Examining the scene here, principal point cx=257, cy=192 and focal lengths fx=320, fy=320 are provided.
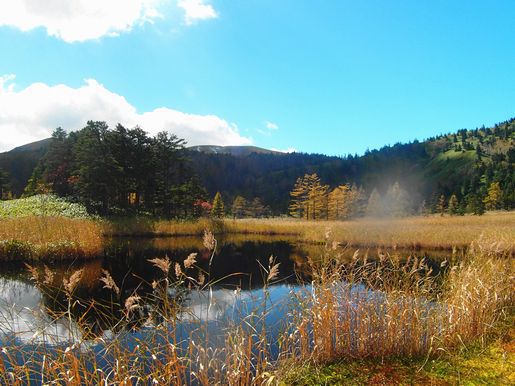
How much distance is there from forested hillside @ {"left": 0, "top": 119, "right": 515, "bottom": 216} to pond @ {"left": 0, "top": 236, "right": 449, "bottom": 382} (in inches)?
797

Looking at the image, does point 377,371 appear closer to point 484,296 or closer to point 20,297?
point 484,296

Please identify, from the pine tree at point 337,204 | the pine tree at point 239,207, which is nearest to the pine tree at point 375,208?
the pine tree at point 337,204

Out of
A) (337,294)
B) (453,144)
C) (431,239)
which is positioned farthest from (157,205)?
(453,144)

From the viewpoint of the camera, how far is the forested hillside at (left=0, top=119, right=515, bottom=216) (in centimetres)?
3881

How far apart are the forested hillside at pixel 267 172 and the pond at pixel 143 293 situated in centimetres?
2024

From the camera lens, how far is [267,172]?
554ft

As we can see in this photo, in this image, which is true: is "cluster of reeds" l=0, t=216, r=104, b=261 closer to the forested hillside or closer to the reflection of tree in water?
the reflection of tree in water

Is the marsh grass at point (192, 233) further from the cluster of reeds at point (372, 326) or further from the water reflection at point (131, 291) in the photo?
the cluster of reeds at point (372, 326)

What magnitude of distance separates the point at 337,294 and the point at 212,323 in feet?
10.5

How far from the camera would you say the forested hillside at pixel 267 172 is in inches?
1528

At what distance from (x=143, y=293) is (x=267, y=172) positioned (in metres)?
160

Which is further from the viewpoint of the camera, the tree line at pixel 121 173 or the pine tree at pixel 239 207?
the pine tree at pixel 239 207

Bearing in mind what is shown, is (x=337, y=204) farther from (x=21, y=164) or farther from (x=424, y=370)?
(x=21, y=164)

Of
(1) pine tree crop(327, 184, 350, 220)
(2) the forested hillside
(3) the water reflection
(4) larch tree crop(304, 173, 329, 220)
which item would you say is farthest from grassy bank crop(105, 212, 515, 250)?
(1) pine tree crop(327, 184, 350, 220)
